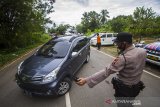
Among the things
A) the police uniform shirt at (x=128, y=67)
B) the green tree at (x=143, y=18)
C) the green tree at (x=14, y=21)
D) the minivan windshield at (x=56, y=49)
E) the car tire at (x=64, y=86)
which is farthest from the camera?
the green tree at (x=143, y=18)

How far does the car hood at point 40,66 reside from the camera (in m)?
4.32

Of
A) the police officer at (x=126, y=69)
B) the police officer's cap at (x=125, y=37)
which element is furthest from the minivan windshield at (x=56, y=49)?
the police officer's cap at (x=125, y=37)

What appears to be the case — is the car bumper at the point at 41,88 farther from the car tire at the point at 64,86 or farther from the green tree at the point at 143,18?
the green tree at the point at 143,18

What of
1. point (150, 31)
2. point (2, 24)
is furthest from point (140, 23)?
point (2, 24)

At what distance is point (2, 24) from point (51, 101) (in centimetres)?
1388

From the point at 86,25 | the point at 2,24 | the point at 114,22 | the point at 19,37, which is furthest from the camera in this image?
the point at 86,25

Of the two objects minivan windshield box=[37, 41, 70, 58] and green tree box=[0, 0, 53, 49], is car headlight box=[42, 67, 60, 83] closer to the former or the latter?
minivan windshield box=[37, 41, 70, 58]

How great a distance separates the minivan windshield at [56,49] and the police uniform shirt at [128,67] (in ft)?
10.2

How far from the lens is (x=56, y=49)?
5.79 metres

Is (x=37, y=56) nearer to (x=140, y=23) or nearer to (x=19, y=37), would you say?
(x=19, y=37)

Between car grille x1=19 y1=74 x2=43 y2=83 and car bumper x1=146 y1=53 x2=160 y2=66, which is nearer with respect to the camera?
car grille x1=19 y1=74 x2=43 y2=83

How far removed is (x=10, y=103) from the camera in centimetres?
→ 440

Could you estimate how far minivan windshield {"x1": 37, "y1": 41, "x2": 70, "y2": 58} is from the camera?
213 inches

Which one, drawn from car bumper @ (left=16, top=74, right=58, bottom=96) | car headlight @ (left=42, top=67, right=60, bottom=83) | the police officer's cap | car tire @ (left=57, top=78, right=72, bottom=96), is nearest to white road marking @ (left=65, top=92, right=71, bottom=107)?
car tire @ (left=57, top=78, right=72, bottom=96)
